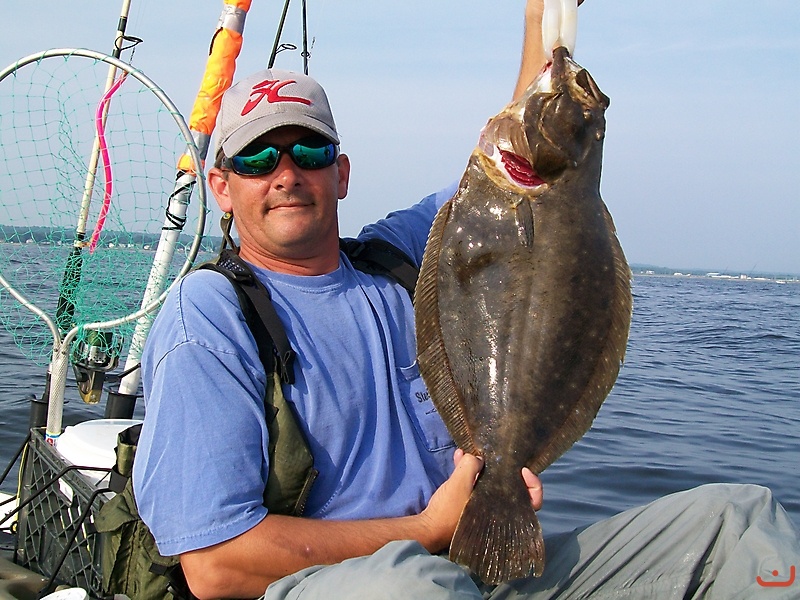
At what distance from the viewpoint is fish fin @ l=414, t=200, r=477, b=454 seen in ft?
8.86

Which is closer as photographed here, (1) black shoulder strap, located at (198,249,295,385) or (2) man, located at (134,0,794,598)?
(2) man, located at (134,0,794,598)

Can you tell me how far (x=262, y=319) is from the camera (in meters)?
2.66

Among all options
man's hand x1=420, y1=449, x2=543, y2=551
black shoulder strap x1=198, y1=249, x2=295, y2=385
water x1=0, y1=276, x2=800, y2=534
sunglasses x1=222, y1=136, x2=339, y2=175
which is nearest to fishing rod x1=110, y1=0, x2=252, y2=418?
sunglasses x1=222, y1=136, x2=339, y2=175

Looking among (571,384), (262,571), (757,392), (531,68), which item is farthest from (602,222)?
(757,392)

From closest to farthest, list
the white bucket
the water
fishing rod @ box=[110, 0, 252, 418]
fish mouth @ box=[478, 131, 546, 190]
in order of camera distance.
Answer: fish mouth @ box=[478, 131, 546, 190], the white bucket, fishing rod @ box=[110, 0, 252, 418], the water

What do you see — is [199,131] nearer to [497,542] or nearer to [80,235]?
[80,235]

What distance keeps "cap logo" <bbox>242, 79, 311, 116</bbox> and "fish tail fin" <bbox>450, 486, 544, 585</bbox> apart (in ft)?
4.86

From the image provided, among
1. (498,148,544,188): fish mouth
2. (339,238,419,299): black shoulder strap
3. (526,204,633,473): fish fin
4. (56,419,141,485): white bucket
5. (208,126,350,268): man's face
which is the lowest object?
(56,419,141,485): white bucket

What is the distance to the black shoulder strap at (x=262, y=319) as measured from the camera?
2.61 meters

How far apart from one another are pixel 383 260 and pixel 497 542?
117cm

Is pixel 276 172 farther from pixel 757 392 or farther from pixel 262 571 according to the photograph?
pixel 757 392

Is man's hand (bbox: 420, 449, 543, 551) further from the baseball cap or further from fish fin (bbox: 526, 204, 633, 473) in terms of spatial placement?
the baseball cap

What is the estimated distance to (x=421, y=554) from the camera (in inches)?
90.0

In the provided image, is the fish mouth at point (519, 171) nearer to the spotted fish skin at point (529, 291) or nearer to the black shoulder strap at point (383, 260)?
the spotted fish skin at point (529, 291)
